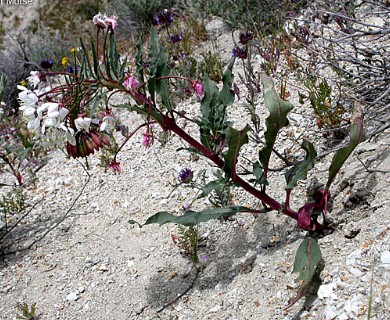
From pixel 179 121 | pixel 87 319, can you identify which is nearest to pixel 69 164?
pixel 179 121

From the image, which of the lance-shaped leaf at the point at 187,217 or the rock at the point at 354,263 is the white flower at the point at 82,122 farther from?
the rock at the point at 354,263

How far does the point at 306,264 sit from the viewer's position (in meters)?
1.84

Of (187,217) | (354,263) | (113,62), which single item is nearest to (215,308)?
(187,217)

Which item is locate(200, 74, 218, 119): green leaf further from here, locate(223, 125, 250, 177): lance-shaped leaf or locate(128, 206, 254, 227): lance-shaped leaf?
locate(128, 206, 254, 227): lance-shaped leaf

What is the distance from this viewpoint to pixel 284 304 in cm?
196

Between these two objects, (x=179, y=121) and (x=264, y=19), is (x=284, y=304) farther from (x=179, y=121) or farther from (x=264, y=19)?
(x=264, y=19)

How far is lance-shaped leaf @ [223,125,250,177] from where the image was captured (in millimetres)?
1877

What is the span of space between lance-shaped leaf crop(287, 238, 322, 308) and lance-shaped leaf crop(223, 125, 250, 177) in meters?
0.42

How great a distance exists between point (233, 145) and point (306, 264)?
535 mm

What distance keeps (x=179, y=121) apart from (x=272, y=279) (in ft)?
6.30

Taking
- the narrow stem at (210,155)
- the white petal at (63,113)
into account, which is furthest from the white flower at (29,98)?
the narrow stem at (210,155)

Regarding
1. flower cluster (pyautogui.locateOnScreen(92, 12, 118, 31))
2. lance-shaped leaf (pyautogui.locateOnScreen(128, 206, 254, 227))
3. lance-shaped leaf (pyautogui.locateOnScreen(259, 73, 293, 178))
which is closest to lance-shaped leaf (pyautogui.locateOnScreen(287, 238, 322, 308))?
lance-shaped leaf (pyautogui.locateOnScreen(128, 206, 254, 227))

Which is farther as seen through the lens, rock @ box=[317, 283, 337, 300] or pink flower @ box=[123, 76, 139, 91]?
pink flower @ box=[123, 76, 139, 91]

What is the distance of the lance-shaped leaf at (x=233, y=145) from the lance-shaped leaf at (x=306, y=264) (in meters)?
0.42
